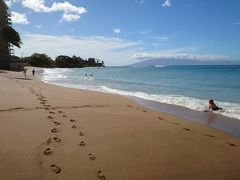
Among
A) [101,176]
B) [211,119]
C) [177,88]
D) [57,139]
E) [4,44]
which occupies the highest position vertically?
[4,44]

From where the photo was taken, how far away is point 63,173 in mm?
4324

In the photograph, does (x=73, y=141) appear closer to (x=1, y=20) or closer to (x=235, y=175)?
(x=235, y=175)

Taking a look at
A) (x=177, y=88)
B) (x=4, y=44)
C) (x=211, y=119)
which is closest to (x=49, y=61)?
(x=4, y=44)

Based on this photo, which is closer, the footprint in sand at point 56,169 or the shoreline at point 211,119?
the footprint in sand at point 56,169

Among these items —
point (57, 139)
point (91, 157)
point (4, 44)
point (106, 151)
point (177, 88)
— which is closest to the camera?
point (91, 157)

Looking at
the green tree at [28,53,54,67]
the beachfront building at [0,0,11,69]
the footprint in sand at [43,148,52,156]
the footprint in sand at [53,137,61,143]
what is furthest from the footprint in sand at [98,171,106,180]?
the green tree at [28,53,54,67]

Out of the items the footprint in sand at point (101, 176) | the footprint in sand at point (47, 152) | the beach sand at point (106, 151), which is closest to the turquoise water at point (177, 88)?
the beach sand at point (106, 151)

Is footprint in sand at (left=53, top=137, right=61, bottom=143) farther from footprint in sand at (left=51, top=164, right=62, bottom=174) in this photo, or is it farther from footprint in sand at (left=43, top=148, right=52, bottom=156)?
footprint in sand at (left=51, top=164, right=62, bottom=174)

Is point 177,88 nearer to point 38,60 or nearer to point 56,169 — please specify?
point 56,169

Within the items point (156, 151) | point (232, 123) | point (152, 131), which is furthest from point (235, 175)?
point (232, 123)

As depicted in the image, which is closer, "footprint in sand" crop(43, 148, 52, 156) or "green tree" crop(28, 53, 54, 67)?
"footprint in sand" crop(43, 148, 52, 156)

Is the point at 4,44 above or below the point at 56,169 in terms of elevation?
above

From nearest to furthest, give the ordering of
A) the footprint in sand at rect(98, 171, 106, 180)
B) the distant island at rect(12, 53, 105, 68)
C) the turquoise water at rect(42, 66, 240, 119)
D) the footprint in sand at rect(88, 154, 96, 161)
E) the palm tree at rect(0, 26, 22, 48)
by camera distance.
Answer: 1. the footprint in sand at rect(98, 171, 106, 180)
2. the footprint in sand at rect(88, 154, 96, 161)
3. the turquoise water at rect(42, 66, 240, 119)
4. the palm tree at rect(0, 26, 22, 48)
5. the distant island at rect(12, 53, 105, 68)

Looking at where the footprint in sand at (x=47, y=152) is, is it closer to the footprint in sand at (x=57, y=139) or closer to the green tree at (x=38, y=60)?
the footprint in sand at (x=57, y=139)
